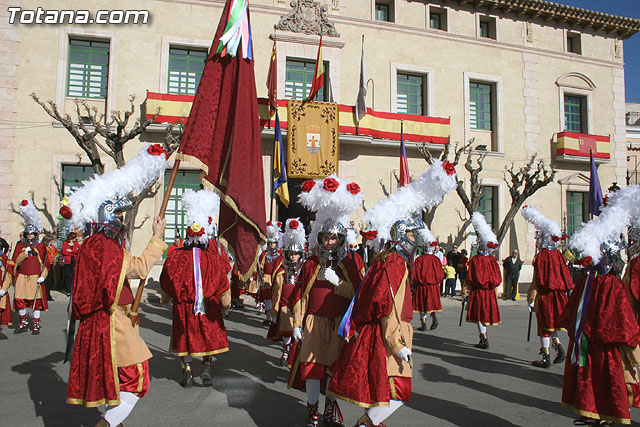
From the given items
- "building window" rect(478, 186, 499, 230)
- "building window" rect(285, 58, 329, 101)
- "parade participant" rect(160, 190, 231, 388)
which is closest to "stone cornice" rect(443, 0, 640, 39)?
"building window" rect(285, 58, 329, 101)

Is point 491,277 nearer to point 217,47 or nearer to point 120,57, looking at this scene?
point 217,47

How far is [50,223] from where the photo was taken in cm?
1588

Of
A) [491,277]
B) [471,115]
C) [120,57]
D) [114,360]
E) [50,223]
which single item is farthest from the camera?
[471,115]

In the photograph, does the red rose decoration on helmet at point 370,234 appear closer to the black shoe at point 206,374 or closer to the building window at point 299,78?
the black shoe at point 206,374

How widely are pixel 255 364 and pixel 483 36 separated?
1982 centimetres

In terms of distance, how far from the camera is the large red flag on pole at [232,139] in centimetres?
468

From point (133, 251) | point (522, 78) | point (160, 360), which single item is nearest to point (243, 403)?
point (160, 360)

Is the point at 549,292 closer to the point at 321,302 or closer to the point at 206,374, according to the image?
the point at 321,302

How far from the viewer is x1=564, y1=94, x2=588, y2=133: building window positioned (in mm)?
22984

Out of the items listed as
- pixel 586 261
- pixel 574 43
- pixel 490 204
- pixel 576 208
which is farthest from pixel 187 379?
pixel 574 43

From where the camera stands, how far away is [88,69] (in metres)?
17.1

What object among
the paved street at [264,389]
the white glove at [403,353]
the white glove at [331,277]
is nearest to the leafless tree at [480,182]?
the paved street at [264,389]

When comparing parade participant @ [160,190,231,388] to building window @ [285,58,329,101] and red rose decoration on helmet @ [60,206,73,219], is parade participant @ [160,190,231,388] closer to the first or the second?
red rose decoration on helmet @ [60,206,73,219]

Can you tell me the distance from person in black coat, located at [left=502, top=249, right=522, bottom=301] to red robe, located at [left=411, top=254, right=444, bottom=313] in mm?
7802
